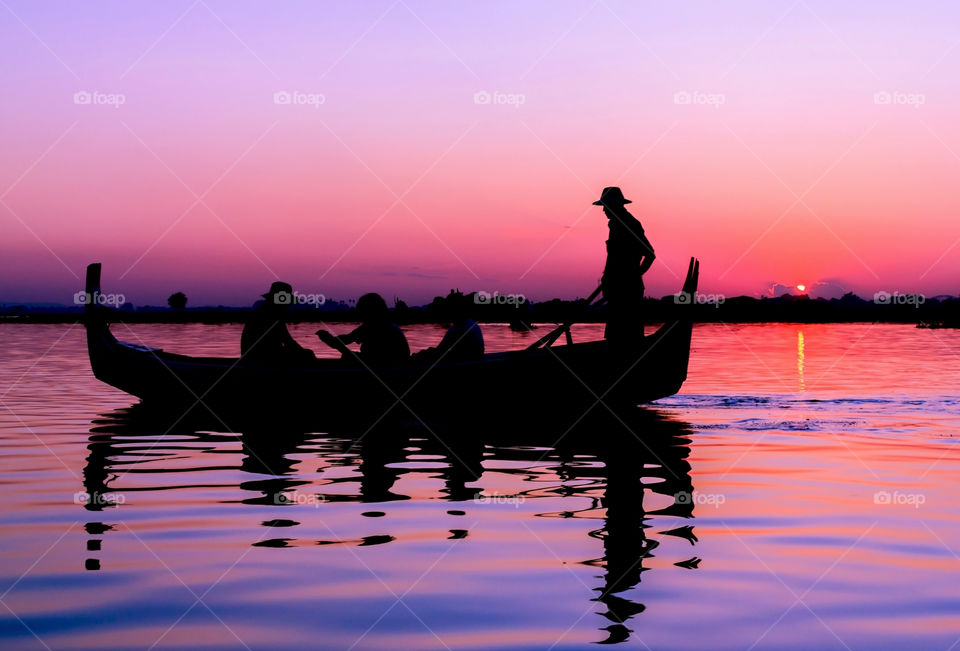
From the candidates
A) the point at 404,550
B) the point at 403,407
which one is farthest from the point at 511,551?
the point at 403,407

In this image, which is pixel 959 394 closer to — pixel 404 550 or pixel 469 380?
pixel 469 380

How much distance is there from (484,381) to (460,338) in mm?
681

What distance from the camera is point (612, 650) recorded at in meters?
4.32

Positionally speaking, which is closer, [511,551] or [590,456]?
[511,551]

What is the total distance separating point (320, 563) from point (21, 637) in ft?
5.90

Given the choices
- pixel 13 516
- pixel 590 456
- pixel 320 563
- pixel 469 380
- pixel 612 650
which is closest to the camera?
pixel 612 650

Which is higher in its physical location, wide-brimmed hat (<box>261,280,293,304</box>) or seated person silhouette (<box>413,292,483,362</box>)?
wide-brimmed hat (<box>261,280,293,304</box>)
